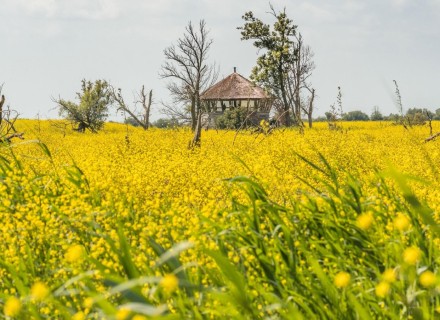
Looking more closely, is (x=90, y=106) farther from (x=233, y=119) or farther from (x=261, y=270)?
(x=261, y=270)

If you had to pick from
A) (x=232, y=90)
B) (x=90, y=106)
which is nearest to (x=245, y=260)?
(x=90, y=106)

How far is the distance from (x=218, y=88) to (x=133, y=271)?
59971 mm

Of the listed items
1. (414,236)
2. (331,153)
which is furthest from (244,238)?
(331,153)

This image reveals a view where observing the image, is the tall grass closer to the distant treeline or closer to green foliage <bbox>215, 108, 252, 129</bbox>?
the distant treeline

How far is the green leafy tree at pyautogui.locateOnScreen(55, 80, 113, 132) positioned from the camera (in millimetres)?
36844

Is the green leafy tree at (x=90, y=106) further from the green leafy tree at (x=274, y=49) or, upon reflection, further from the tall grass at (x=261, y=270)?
the tall grass at (x=261, y=270)

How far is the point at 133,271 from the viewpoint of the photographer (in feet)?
8.68

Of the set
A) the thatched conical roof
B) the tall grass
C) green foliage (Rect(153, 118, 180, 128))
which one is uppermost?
the thatched conical roof

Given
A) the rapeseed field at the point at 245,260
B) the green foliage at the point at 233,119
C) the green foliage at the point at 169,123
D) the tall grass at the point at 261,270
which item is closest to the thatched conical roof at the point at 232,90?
the green foliage at the point at 169,123

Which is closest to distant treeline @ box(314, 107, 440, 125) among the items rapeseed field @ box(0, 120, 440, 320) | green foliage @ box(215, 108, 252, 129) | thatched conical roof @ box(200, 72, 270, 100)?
rapeseed field @ box(0, 120, 440, 320)

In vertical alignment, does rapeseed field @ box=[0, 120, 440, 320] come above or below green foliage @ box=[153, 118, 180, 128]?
below

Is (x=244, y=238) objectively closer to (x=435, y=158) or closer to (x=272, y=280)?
(x=272, y=280)

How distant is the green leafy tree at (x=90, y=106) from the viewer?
1451 inches

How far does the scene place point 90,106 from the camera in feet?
124
